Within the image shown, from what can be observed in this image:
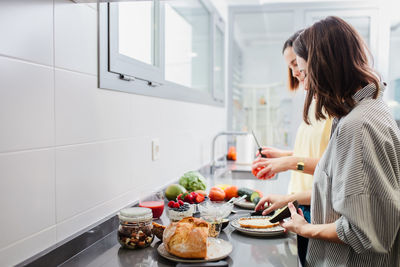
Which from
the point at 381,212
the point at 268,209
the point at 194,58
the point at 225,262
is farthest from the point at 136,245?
the point at 194,58

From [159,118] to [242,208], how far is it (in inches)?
22.7

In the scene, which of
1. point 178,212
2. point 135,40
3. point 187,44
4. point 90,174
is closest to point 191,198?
point 178,212

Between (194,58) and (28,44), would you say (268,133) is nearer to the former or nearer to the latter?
(194,58)

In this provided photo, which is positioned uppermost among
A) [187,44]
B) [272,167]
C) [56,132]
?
[187,44]

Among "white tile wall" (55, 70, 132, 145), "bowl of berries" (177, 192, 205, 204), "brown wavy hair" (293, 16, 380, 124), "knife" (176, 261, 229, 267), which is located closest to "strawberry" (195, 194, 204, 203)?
"bowl of berries" (177, 192, 205, 204)

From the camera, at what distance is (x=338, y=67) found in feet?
3.36

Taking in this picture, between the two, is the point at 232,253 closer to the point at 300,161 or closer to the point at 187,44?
the point at 300,161

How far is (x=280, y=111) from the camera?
12.4 feet

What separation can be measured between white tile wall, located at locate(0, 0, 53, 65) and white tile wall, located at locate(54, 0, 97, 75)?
4 centimetres

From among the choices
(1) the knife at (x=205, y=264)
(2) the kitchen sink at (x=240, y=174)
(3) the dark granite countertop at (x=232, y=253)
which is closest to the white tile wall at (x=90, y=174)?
(3) the dark granite countertop at (x=232, y=253)

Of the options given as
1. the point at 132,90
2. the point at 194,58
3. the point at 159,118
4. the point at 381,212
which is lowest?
the point at 381,212

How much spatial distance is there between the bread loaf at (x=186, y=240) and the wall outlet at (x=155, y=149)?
0.68 m

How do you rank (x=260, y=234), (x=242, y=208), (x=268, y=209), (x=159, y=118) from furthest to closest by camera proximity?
(x=159, y=118), (x=242, y=208), (x=268, y=209), (x=260, y=234)

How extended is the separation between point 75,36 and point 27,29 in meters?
0.20
